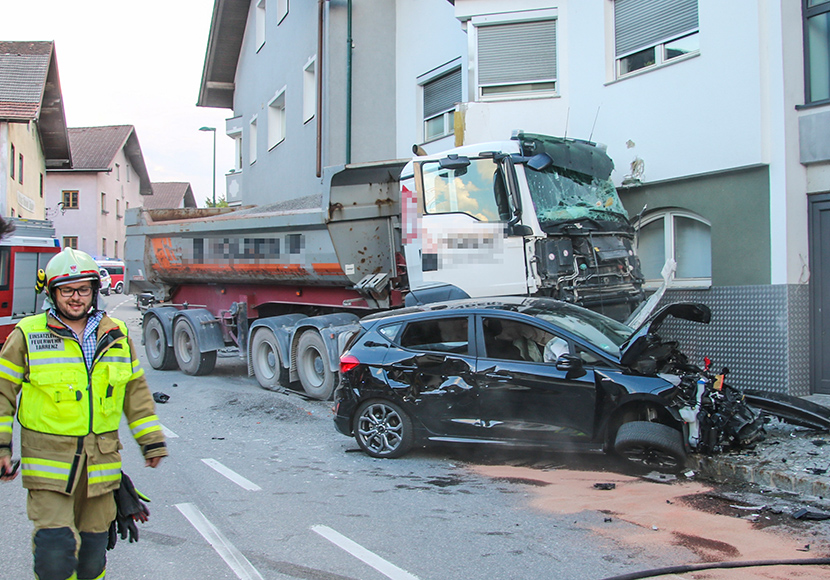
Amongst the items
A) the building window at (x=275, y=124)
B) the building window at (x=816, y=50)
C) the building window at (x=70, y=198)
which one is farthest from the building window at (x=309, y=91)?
the building window at (x=70, y=198)

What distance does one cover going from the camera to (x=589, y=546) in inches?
174

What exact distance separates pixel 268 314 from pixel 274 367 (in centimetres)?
128

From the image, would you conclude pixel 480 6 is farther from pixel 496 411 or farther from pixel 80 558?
pixel 80 558

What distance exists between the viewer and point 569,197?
27.9ft

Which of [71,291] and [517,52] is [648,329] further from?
[517,52]

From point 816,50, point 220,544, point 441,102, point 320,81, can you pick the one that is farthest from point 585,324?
point 320,81

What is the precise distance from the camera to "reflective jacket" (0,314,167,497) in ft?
10.4

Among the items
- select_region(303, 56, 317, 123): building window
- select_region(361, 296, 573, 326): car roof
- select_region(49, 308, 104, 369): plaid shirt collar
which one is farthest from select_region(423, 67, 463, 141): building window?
select_region(49, 308, 104, 369): plaid shirt collar

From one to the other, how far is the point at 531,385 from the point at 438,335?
1.09 meters

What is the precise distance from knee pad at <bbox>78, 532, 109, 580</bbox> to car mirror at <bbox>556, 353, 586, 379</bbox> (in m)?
3.92

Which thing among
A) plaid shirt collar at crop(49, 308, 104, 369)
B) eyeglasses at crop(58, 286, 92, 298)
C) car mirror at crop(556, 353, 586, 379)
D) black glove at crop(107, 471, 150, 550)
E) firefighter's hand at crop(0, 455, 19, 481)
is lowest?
black glove at crop(107, 471, 150, 550)

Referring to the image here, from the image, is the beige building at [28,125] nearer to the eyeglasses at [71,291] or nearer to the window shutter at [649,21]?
the window shutter at [649,21]

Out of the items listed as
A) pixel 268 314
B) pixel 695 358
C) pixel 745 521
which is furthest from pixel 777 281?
pixel 268 314

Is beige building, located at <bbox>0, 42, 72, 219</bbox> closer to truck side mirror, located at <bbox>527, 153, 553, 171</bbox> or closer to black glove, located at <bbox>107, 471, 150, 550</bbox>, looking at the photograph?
truck side mirror, located at <bbox>527, 153, 553, 171</bbox>
